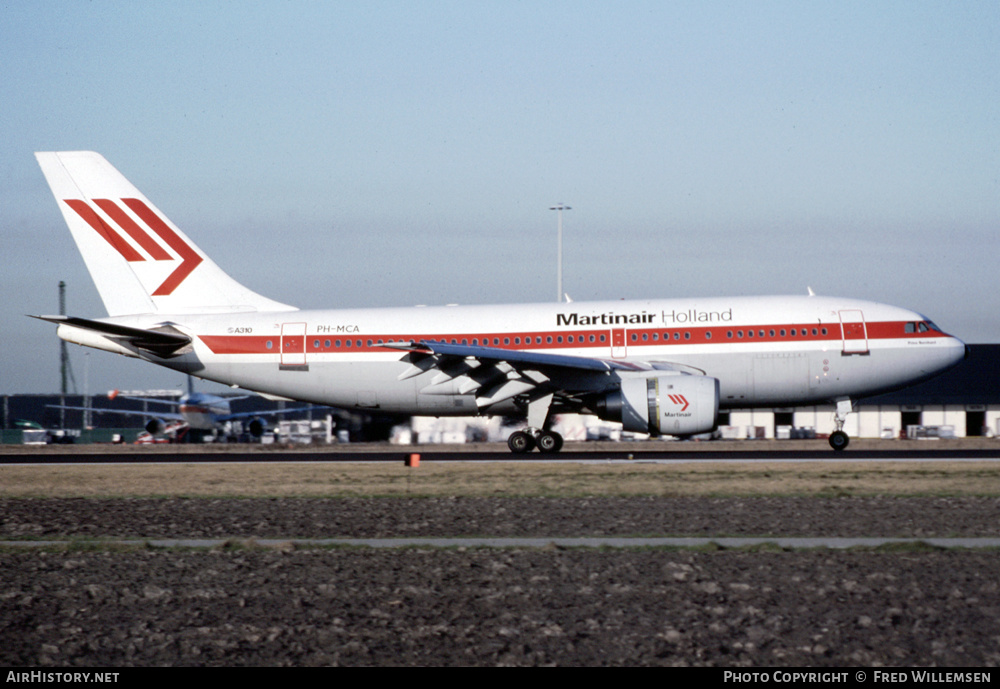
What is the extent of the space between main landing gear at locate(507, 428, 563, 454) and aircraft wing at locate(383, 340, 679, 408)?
53.4 inches

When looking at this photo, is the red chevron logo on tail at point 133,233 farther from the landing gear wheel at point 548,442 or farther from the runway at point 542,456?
the landing gear wheel at point 548,442

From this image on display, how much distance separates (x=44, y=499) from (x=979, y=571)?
52.9ft

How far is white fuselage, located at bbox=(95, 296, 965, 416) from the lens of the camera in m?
30.1

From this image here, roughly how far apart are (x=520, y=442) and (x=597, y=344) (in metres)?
3.67

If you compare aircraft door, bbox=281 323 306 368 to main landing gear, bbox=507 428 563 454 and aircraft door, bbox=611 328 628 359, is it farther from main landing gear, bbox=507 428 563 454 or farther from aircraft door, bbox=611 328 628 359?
aircraft door, bbox=611 328 628 359

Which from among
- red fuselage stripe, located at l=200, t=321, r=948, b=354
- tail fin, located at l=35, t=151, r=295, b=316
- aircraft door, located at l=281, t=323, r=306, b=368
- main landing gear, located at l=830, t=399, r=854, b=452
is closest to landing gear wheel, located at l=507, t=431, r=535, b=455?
red fuselage stripe, located at l=200, t=321, r=948, b=354

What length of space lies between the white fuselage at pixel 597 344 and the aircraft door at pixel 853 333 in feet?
0.09

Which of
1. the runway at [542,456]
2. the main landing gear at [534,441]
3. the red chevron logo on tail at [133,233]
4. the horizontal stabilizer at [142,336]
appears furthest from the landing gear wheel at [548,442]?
the red chevron logo on tail at [133,233]

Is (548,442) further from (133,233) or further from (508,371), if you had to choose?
(133,233)

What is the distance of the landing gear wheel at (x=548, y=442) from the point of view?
31.1 m

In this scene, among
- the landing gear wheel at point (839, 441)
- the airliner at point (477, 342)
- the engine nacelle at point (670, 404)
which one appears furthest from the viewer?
the landing gear wheel at point (839, 441)

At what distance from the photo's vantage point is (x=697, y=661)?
7.73 m

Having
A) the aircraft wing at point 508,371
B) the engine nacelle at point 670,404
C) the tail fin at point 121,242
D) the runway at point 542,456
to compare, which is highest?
the tail fin at point 121,242

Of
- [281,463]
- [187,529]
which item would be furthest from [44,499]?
[281,463]
